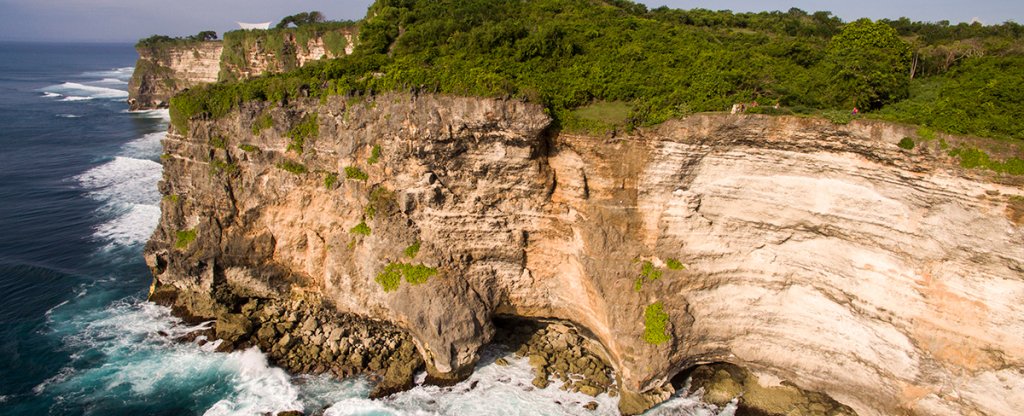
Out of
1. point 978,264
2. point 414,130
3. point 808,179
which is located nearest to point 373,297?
point 414,130

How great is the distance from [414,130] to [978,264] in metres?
20.1

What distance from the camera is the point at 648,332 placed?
2172 cm

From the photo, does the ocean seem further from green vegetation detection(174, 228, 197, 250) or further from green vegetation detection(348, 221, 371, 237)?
green vegetation detection(348, 221, 371, 237)

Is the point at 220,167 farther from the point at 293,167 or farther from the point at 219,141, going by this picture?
the point at 293,167

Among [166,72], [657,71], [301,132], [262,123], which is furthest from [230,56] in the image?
[657,71]

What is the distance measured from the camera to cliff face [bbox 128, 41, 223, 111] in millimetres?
80562

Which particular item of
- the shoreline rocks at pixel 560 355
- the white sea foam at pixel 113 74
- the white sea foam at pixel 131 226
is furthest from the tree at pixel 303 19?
the white sea foam at pixel 113 74

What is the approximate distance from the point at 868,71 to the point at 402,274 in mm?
21420

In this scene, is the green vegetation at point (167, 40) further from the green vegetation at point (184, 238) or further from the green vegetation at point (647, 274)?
the green vegetation at point (647, 274)

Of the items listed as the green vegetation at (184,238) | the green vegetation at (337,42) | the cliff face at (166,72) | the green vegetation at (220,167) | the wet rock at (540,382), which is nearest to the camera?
A: the wet rock at (540,382)

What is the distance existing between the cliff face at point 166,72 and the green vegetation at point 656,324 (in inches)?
3142

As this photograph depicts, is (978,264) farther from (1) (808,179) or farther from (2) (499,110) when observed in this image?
(2) (499,110)

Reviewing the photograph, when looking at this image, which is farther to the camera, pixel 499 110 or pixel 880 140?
pixel 499 110

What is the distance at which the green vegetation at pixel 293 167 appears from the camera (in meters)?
26.3
